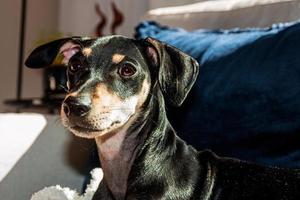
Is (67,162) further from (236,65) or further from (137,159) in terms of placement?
(236,65)

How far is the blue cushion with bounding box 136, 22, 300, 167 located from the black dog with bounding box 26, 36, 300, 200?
14 cm

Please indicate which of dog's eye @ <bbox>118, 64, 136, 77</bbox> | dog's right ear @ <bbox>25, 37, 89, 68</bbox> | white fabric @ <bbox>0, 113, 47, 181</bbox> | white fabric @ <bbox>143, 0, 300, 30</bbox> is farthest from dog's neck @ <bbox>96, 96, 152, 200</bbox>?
white fabric @ <bbox>143, 0, 300, 30</bbox>

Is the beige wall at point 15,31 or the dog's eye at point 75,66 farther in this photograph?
the beige wall at point 15,31

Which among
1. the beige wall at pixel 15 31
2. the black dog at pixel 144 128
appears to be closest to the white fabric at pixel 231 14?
the black dog at pixel 144 128

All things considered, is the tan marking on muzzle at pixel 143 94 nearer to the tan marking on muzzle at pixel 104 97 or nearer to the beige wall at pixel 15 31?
the tan marking on muzzle at pixel 104 97

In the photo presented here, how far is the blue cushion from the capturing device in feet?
3.96

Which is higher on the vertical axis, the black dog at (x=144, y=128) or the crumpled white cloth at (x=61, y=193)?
the black dog at (x=144, y=128)

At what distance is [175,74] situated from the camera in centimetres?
106

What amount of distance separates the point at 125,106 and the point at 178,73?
5.2 inches

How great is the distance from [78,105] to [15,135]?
0.50 metres

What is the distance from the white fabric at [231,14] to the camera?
58.5 inches

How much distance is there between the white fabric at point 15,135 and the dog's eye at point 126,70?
0.47 m

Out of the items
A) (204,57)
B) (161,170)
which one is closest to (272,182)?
(161,170)

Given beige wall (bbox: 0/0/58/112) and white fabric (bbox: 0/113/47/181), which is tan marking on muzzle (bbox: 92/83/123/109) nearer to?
white fabric (bbox: 0/113/47/181)
